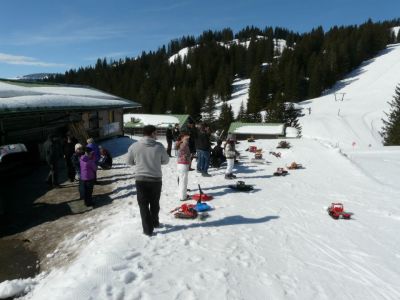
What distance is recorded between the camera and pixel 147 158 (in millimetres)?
6715

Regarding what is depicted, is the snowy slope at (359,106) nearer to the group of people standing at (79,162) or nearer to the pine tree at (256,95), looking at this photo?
the pine tree at (256,95)

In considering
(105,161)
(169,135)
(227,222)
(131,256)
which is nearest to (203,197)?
(227,222)

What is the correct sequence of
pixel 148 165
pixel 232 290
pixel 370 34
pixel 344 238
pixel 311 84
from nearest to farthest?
pixel 232 290 → pixel 148 165 → pixel 344 238 → pixel 311 84 → pixel 370 34

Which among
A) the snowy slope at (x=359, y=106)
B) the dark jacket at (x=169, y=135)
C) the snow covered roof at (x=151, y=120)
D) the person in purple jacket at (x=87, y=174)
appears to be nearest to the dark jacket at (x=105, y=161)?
the dark jacket at (x=169, y=135)

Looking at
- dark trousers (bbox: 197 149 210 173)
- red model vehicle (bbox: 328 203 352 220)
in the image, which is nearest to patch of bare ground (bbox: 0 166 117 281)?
dark trousers (bbox: 197 149 210 173)

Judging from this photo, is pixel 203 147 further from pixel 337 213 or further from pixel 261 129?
pixel 261 129

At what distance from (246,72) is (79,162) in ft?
386

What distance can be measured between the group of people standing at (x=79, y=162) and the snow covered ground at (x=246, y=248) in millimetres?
1078

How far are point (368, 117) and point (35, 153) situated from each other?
71.4 meters

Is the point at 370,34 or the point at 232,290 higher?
the point at 370,34

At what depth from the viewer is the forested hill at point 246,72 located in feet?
301

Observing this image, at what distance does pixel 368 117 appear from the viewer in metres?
71.5

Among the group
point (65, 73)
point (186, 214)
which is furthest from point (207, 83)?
point (186, 214)

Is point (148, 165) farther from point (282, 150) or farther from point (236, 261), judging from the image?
point (282, 150)
